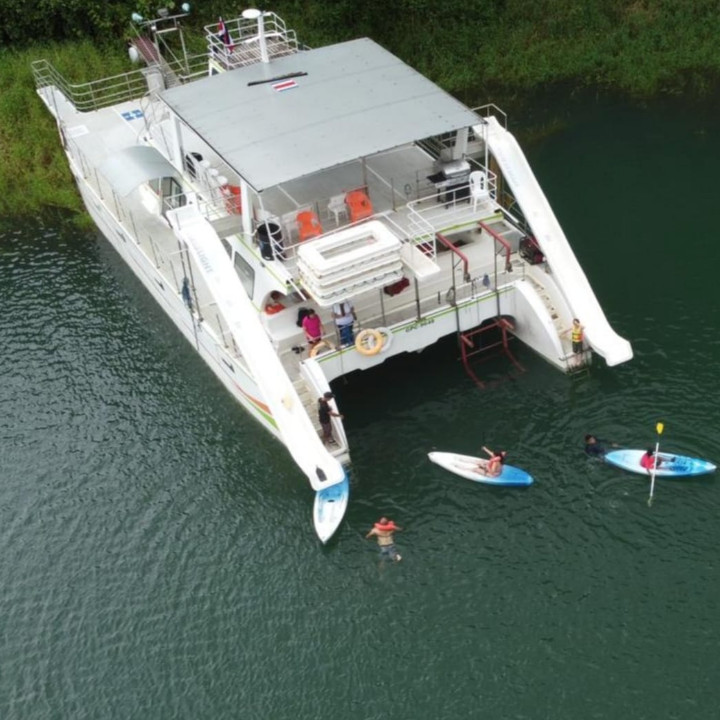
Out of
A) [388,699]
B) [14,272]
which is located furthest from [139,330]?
[388,699]

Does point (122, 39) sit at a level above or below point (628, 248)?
above

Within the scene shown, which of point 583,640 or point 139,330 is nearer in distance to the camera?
point 583,640

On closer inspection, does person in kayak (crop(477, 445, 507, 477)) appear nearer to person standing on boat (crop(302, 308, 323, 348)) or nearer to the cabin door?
person standing on boat (crop(302, 308, 323, 348))

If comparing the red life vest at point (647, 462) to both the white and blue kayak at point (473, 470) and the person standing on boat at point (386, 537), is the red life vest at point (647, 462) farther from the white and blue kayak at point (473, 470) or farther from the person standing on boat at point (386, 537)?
the person standing on boat at point (386, 537)

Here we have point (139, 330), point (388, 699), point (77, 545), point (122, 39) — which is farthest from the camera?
point (122, 39)

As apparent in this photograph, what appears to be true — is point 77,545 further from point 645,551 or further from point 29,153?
point 29,153

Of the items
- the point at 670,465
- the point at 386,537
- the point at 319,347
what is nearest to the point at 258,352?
the point at 319,347
